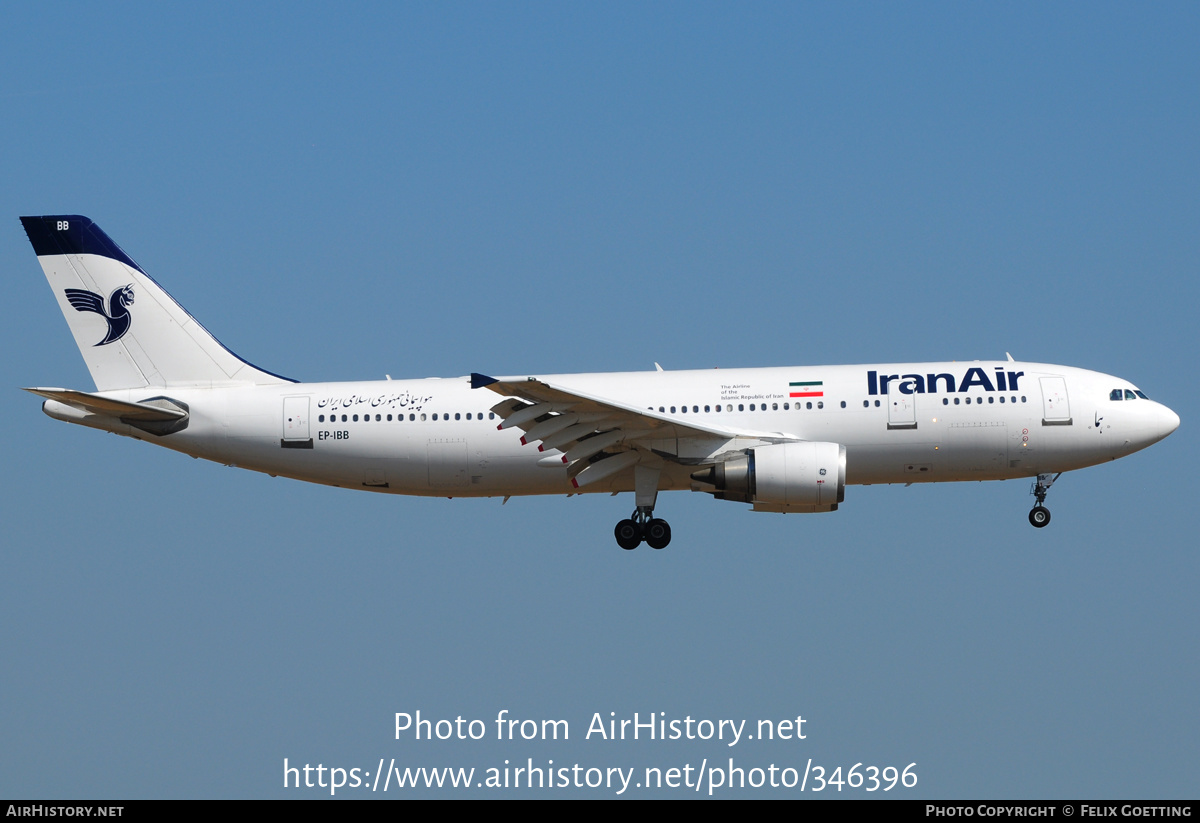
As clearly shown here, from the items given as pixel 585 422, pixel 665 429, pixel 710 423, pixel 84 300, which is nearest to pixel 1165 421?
pixel 710 423

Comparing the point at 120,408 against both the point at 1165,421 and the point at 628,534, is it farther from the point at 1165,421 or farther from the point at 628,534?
the point at 1165,421

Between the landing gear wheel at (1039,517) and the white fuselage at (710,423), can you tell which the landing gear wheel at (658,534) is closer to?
the white fuselage at (710,423)

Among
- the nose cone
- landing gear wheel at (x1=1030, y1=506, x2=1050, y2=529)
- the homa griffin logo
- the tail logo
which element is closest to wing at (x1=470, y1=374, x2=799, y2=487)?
the homa griffin logo

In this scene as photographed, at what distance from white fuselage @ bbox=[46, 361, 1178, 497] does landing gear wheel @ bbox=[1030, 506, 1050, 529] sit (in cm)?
162

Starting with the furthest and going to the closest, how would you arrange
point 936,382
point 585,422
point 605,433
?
point 936,382
point 605,433
point 585,422

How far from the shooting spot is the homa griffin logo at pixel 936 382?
108ft

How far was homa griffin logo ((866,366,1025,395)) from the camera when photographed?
32969 mm

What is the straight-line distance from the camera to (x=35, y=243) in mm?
36625

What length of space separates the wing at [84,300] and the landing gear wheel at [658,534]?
1624 cm

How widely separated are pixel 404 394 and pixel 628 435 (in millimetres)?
6124

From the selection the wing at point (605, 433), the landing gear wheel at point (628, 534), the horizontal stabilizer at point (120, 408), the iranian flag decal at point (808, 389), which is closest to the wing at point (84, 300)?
the horizontal stabilizer at point (120, 408)

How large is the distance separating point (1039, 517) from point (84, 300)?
26.4 m

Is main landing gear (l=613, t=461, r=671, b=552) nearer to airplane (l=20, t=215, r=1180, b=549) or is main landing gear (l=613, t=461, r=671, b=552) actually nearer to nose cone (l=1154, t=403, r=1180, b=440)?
airplane (l=20, t=215, r=1180, b=549)

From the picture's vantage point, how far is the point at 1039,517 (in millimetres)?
34688
